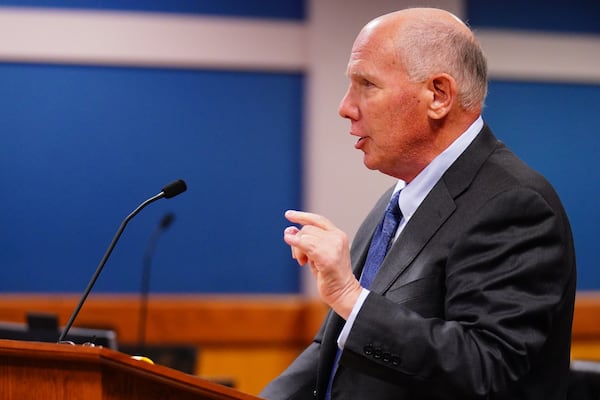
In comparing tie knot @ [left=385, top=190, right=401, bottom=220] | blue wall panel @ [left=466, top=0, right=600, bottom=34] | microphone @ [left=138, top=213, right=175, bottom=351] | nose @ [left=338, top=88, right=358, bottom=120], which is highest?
blue wall panel @ [left=466, top=0, right=600, bottom=34]

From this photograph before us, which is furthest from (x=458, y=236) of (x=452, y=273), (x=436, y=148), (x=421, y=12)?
(x=421, y=12)

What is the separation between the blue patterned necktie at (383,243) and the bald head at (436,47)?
31 centimetres

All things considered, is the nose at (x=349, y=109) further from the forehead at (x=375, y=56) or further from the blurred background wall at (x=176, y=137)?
the blurred background wall at (x=176, y=137)

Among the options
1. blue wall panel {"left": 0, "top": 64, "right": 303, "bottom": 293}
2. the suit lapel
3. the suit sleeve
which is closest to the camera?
the suit sleeve

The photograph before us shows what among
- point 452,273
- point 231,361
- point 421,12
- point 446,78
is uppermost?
point 421,12

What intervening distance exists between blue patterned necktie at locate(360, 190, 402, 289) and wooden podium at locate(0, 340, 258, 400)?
0.64 metres

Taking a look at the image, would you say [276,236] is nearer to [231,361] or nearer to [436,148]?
[231,361]

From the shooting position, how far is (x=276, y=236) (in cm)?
602

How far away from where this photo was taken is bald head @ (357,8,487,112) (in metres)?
2.27

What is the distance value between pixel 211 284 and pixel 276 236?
0.50m

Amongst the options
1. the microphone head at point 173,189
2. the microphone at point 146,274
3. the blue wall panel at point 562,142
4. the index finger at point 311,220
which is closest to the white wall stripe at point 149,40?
the microphone at point 146,274

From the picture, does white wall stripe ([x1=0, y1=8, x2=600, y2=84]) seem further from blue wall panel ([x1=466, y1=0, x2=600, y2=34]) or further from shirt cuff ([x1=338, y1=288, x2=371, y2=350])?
shirt cuff ([x1=338, y1=288, x2=371, y2=350])

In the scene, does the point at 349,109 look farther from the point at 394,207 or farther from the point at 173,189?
the point at 173,189

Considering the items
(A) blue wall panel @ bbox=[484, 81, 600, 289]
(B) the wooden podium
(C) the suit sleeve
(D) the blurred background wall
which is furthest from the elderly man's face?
(A) blue wall panel @ bbox=[484, 81, 600, 289]
